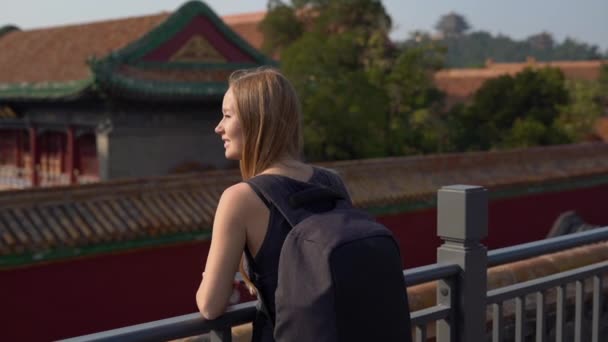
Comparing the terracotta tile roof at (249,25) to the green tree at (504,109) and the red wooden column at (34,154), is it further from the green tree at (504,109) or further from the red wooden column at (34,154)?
the red wooden column at (34,154)

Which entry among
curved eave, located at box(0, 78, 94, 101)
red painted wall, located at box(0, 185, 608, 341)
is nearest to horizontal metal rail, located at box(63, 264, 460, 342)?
red painted wall, located at box(0, 185, 608, 341)

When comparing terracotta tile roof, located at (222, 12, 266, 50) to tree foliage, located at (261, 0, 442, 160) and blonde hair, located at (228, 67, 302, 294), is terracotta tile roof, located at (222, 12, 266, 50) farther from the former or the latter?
blonde hair, located at (228, 67, 302, 294)

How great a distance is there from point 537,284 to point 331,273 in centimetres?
134

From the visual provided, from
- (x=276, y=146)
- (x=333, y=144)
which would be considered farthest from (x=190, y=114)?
→ (x=276, y=146)

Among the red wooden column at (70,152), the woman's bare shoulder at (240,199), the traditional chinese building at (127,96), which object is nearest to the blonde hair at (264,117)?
the woman's bare shoulder at (240,199)

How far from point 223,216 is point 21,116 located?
15943 mm

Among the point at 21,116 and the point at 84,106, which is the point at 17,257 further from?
the point at 21,116

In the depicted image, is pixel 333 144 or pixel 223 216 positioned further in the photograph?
pixel 333 144

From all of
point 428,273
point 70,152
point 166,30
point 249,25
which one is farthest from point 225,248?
point 249,25

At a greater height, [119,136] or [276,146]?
[276,146]

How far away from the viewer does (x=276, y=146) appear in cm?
182

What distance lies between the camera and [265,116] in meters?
1.78

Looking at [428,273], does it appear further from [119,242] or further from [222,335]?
[119,242]

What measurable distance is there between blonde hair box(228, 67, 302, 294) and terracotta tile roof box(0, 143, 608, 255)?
5.54 meters
